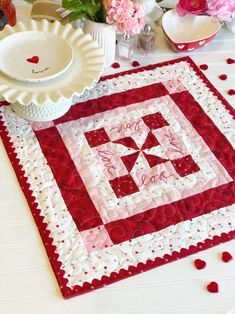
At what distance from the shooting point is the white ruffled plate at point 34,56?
0.94 meters

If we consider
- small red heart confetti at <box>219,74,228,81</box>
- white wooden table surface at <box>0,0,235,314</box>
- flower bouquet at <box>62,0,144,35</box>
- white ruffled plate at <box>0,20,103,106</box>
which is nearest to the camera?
white wooden table surface at <box>0,0,235,314</box>

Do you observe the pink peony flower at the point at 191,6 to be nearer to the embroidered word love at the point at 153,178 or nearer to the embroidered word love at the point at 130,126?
the embroidered word love at the point at 130,126

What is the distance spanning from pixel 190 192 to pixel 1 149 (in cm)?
38

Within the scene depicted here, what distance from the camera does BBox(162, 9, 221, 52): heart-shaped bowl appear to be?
1.22m

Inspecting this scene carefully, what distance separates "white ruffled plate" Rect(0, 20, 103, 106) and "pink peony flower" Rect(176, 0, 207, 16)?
320 mm

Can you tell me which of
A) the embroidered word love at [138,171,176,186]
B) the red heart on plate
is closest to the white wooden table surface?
the embroidered word love at [138,171,176,186]

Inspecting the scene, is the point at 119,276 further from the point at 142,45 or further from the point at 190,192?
the point at 142,45

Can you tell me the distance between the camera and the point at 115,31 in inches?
42.7

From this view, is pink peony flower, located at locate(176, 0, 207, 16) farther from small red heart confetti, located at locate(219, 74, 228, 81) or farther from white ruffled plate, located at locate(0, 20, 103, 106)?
white ruffled plate, located at locate(0, 20, 103, 106)

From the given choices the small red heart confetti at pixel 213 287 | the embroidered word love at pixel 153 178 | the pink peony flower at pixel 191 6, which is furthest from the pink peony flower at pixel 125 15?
the small red heart confetti at pixel 213 287

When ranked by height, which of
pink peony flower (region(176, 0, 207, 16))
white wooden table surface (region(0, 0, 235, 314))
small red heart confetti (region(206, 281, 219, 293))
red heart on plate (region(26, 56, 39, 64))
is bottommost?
white wooden table surface (region(0, 0, 235, 314))

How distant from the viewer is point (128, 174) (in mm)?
920

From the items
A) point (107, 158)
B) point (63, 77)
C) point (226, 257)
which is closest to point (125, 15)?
point (63, 77)

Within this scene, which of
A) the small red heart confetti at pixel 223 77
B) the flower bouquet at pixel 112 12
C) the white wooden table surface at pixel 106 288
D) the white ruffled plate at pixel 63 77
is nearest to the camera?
the white wooden table surface at pixel 106 288
